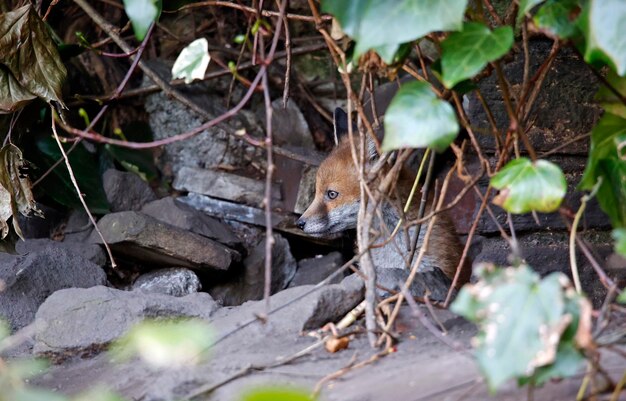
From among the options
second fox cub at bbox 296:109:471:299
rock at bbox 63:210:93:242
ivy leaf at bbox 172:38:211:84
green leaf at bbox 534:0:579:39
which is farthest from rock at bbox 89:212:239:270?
green leaf at bbox 534:0:579:39

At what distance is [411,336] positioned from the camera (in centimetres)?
291

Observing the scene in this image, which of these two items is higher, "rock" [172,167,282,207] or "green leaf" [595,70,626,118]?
"green leaf" [595,70,626,118]

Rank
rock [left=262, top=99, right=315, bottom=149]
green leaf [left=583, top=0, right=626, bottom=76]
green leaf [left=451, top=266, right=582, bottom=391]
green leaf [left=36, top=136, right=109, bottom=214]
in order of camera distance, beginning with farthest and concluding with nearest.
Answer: rock [left=262, top=99, right=315, bottom=149]
green leaf [left=36, top=136, right=109, bottom=214]
green leaf [left=583, top=0, right=626, bottom=76]
green leaf [left=451, top=266, right=582, bottom=391]

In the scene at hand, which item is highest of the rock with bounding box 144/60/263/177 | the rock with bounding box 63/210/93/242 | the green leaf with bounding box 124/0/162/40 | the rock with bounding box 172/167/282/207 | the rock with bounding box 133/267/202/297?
the green leaf with bounding box 124/0/162/40

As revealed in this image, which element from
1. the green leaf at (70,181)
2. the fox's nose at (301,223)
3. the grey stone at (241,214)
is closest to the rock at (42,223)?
the green leaf at (70,181)

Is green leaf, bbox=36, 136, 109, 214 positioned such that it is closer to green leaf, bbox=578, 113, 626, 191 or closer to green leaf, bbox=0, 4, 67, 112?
green leaf, bbox=0, 4, 67, 112

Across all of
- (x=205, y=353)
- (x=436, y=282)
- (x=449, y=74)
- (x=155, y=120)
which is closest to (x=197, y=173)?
(x=155, y=120)

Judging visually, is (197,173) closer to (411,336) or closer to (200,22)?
(200,22)

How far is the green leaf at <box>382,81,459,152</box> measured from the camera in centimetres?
215

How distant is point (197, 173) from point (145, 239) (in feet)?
4.36

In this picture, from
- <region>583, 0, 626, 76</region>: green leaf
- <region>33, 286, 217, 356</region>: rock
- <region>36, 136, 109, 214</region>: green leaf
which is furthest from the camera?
<region>36, 136, 109, 214</region>: green leaf

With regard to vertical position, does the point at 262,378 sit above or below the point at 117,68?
below

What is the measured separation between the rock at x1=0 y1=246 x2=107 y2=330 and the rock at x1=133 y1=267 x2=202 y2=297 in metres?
0.66

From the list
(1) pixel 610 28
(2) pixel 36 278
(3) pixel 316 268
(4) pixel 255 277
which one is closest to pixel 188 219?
(4) pixel 255 277
